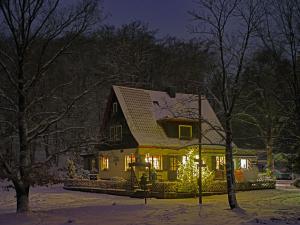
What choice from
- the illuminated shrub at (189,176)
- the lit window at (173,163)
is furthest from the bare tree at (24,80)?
the lit window at (173,163)

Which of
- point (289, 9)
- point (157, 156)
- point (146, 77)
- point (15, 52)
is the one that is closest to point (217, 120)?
point (157, 156)

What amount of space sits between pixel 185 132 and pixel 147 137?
4.82m

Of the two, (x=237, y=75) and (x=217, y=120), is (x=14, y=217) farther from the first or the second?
(x=217, y=120)

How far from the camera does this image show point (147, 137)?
3778 cm

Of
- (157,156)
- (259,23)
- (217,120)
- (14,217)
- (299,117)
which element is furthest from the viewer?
(217,120)

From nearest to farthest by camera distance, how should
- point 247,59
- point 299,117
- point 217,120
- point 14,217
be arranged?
point 14,217, point 299,117, point 247,59, point 217,120

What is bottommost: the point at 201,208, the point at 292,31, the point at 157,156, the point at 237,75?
the point at 201,208

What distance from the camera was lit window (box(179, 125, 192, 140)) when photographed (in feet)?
134

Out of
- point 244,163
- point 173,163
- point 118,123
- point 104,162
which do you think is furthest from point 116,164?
point 244,163

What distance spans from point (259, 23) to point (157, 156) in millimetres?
20132

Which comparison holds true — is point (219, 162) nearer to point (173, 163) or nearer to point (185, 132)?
point (185, 132)

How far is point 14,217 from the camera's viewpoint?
17.0m

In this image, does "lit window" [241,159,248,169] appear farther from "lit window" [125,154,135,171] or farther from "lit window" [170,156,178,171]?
"lit window" [125,154,135,171]

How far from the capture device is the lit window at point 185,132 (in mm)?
40750
